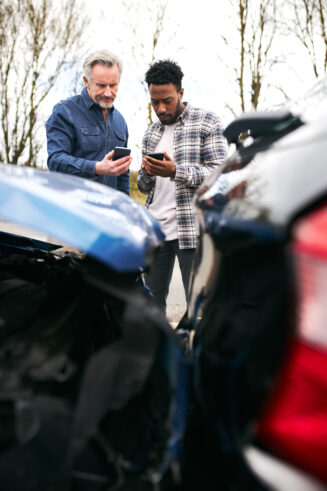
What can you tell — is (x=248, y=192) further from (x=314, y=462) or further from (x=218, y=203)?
(x=314, y=462)

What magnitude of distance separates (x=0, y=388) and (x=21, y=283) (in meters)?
0.60

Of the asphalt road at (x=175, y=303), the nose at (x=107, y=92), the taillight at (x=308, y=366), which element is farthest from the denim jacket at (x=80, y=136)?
the taillight at (x=308, y=366)

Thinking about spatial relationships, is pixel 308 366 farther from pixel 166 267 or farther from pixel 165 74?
pixel 165 74

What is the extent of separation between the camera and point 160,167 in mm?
2676

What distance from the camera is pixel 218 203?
107 centimetres

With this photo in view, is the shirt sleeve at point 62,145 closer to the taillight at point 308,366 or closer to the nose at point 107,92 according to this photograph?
the nose at point 107,92

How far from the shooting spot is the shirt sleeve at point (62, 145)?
2.76m

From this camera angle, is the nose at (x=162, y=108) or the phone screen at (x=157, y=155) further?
the nose at (x=162, y=108)

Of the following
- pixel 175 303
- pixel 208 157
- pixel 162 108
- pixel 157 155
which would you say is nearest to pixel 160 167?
pixel 157 155

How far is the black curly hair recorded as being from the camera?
9.92ft

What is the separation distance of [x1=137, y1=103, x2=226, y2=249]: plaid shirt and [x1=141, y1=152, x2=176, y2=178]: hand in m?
0.07

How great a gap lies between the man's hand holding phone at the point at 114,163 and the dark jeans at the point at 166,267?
0.65 m

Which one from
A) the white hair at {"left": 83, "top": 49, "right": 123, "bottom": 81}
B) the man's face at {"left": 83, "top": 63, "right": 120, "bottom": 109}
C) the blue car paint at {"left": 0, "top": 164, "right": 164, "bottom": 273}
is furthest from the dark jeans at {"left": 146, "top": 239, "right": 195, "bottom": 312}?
the blue car paint at {"left": 0, "top": 164, "right": 164, "bottom": 273}

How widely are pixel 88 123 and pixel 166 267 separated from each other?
125cm
